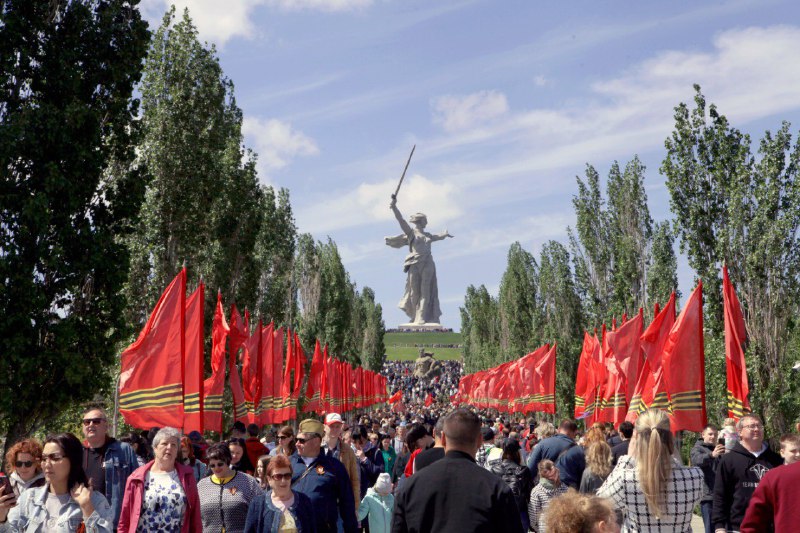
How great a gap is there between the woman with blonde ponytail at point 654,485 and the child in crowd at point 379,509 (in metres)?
4.58

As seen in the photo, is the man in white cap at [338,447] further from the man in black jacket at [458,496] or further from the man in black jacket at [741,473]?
the man in black jacket at [458,496]

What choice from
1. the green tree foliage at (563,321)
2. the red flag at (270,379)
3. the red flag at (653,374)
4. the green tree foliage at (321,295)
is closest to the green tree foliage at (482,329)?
the green tree foliage at (321,295)

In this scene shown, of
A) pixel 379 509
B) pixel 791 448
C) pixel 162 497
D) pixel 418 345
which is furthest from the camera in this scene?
pixel 418 345

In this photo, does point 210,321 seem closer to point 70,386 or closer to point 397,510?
point 70,386

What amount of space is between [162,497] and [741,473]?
4.53 metres

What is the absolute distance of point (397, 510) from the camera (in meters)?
5.24

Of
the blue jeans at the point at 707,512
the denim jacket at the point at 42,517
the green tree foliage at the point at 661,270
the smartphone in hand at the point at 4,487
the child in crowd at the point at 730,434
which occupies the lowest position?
the blue jeans at the point at 707,512

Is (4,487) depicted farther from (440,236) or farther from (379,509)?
(440,236)

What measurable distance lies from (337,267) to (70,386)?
141ft

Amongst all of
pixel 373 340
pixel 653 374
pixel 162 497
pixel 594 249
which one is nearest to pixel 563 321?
pixel 594 249

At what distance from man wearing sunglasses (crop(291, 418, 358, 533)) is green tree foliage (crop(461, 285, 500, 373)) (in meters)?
67.4

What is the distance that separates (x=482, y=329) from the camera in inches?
3371

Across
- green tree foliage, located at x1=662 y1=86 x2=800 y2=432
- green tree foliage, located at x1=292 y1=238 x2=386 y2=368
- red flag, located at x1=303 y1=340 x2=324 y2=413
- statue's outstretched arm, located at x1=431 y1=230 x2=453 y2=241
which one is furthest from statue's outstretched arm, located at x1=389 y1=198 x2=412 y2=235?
green tree foliage, located at x1=662 y1=86 x2=800 y2=432

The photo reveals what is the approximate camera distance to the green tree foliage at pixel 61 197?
1609 cm
